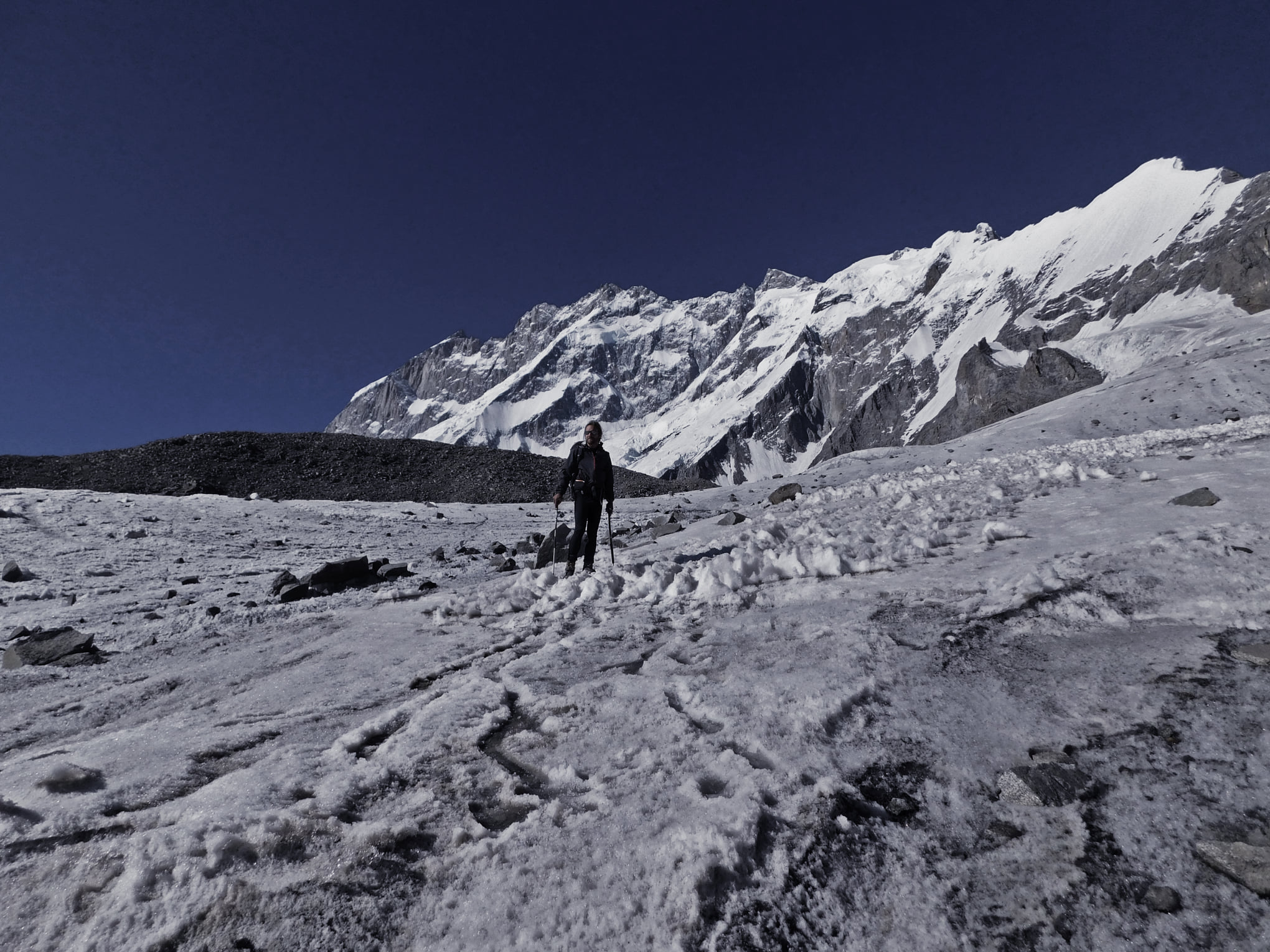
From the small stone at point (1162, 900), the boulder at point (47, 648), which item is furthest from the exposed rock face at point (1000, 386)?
the boulder at point (47, 648)

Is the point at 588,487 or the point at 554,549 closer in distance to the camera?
the point at 588,487

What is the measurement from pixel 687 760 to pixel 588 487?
555cm

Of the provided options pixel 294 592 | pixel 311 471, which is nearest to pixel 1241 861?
pixel 294 592

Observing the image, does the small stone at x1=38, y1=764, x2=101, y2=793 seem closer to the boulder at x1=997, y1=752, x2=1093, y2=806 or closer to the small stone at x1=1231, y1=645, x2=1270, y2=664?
the boulder at x1=997, y1=752, x2=1093, y2=806

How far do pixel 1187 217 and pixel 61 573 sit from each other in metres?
209

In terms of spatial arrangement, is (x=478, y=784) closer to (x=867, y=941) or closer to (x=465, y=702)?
(x=465, y=702)

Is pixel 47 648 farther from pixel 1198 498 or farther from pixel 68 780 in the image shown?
pixel 1198 498

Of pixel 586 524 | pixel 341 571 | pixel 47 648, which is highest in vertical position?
pixel 586 524

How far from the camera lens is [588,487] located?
326 inches

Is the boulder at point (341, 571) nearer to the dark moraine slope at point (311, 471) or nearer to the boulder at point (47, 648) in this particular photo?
the boulder at point (47, 648)

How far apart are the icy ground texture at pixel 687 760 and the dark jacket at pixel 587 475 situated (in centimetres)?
196

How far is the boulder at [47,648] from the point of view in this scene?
550 cm

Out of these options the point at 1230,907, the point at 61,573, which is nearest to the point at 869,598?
the point at 1230,907

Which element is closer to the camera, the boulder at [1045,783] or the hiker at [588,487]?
the boulder at [1045,783]
